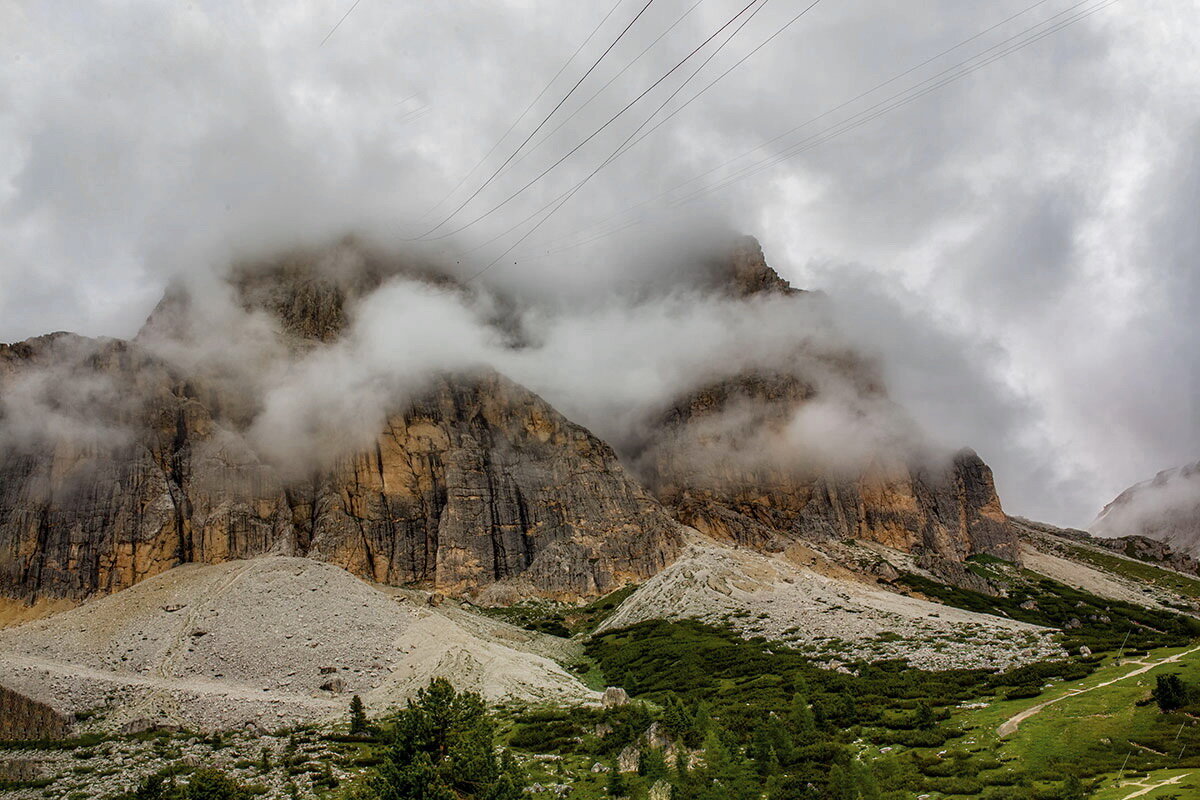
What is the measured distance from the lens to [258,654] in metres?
82.6

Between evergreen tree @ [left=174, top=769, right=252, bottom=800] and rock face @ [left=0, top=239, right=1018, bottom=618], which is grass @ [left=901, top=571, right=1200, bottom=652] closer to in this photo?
rock face @ [left=0, top=239, right=1018, bottom=618]

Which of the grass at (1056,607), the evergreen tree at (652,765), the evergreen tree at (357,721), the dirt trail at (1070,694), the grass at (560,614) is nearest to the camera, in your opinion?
the evergreen tree at (652,765)

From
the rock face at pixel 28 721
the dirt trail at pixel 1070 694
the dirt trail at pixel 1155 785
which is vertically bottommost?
the dirt trail at pixel 1155 785

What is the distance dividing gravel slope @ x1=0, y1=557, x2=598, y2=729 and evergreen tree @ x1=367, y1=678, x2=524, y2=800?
32.1m

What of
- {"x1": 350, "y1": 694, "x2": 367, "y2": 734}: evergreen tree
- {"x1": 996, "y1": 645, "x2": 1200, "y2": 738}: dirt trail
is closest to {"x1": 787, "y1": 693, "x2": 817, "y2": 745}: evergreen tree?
{"x1": 996, "y1": 645, "x2": 1200, "y2": 738}: dirt trail

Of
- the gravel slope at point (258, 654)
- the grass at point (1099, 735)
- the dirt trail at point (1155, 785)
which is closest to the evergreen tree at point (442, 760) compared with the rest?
the dirt trail at point (1155, 785)

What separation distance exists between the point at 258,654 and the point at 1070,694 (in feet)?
266

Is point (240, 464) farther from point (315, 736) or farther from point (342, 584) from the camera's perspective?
point (315, 736)

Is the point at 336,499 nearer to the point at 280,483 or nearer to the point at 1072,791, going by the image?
the point at 280,483

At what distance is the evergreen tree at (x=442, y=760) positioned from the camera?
28047 millimetres

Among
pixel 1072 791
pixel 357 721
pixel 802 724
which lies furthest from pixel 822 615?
pixel 1072 791

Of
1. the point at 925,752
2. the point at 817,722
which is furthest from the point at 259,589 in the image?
the point at 925,752

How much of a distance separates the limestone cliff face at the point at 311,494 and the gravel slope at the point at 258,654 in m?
21.0

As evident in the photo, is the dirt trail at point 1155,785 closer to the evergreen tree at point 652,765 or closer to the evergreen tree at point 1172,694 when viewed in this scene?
the evergreen tree at point 1172,694
